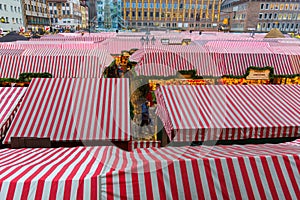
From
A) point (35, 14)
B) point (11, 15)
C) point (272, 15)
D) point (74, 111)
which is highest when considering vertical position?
point (272, 15)

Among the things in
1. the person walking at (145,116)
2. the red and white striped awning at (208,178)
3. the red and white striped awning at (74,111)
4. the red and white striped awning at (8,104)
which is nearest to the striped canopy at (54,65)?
the person walking at (145,116)

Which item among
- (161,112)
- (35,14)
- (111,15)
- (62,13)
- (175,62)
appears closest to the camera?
(161,112)

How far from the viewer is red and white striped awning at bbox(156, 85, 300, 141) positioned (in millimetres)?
5488

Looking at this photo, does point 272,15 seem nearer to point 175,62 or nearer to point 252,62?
point 252,62

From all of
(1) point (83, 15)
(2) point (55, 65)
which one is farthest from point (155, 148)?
(1) point (83, 15)

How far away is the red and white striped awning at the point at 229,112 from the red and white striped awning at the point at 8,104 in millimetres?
3673

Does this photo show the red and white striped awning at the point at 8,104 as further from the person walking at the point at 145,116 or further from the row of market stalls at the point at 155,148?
the person walking at the point at 145,116

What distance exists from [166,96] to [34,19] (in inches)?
2600

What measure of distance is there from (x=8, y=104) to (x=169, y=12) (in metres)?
75.7

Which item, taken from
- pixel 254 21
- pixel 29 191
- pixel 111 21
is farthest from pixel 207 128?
pixel 254 21

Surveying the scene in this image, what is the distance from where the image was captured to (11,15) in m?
48.3

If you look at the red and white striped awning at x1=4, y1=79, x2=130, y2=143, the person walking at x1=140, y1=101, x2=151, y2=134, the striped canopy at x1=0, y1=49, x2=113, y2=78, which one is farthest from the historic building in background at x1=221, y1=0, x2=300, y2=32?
the red and white striped awning at x1=4, y1=79, x2=130, y2=143

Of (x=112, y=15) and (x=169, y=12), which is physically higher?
(x=169, y=12)

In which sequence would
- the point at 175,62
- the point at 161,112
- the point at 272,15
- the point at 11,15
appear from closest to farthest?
1. the point at 161,112
2. the point at 175,62
3. the point at 11,15
4. the point at 272,15
